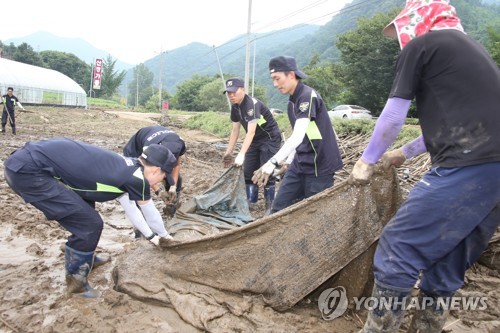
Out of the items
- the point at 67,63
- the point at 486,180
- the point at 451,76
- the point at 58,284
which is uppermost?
the point at 67,63

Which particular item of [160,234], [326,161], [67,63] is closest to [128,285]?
[160,234]

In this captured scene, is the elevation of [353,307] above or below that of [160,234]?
below

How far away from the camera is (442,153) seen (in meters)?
1.78

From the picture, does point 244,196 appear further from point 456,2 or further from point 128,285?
point 456,2

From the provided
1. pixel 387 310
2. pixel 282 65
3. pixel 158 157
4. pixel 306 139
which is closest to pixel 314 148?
pixel 306 139

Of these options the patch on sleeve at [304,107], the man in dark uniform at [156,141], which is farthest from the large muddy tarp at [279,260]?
the man in dark uniform at [156,141]

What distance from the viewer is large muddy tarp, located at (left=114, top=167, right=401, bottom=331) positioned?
234cm

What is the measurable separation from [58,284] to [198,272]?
1179 millimetres

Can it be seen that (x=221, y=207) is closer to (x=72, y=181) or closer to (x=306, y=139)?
(x=306, y=139)

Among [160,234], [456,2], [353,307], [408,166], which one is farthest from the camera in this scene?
[456,2]

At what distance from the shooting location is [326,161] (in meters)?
3.27

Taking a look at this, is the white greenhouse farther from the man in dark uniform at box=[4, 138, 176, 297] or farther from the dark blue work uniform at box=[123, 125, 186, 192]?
the man in dark uniform at box=[4, 138, 176, 297]

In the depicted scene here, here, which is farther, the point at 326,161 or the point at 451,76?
the point at 326,161

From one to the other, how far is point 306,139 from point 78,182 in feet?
6.06
